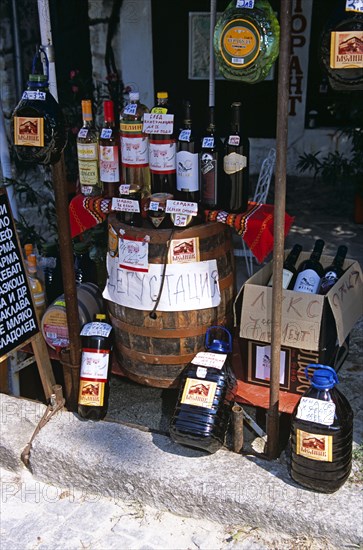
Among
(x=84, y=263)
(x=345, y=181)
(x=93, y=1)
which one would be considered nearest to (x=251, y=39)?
(x=84, y=263)

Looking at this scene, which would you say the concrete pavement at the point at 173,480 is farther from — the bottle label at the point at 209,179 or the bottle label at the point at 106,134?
the bottle label at the point at 106,134

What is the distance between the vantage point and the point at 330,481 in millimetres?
2980

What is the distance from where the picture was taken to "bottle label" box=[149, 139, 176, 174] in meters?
3.36

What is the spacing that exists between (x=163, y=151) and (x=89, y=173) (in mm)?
544

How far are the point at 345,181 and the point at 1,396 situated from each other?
4.50 meters

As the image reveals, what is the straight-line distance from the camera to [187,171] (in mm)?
3391

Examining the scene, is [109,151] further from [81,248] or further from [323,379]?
[323,379]

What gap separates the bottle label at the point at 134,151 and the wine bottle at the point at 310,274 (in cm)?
115

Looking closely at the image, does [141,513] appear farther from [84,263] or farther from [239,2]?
[239,2]

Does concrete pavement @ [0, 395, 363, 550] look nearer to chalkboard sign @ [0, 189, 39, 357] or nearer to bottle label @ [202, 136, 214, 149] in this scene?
chalkboard sign @ [0, 189, 39, 357]

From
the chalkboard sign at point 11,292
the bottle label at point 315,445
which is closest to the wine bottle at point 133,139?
the chalkboard sign at point 11,292

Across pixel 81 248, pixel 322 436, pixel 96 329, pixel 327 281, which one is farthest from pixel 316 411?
pixel 81 248

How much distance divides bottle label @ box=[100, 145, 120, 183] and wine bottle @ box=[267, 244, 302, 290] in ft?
3.77

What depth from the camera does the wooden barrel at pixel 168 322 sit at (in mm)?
3395
